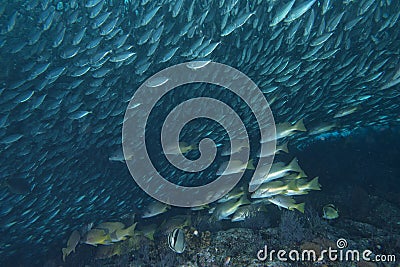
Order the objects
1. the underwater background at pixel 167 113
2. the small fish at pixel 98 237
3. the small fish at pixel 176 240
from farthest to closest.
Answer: the underwater background at pixel 167 113 < the small fish at pixel 98 237 < the small fish at pixel 176 240

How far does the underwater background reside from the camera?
6.45 metres

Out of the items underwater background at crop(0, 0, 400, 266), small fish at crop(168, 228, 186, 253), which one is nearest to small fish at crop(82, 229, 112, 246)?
underwater background at crop(0, 0, 400, 266)

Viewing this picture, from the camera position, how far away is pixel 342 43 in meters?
8.64

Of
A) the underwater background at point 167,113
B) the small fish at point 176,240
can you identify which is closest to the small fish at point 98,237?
the underwater background at point 167,113

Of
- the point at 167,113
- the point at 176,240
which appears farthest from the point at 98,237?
the point at 167,113

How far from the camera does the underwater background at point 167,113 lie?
254 inches

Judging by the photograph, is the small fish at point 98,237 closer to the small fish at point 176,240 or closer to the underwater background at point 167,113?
the underwater background at point 167,113

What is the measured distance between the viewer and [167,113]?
30.1 ft

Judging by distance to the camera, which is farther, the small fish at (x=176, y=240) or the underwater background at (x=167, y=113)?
the underwater background at (x=167, y=113)

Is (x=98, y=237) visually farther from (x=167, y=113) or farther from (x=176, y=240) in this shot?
(x=167, y=113)

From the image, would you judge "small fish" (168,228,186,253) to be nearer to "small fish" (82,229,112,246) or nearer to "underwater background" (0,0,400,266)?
"underwater background" (0,0,400,266)

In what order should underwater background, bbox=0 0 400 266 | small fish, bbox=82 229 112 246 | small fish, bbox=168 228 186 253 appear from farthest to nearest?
underwater background, bbox=0 0 400 266
small fish, bbox=82 229 112 246
small fish, bbox=168 228 186 253

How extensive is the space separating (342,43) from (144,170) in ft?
23.8

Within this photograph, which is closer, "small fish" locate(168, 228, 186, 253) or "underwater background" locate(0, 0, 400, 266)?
"small fish" locate(168, 228, 186, 253)
